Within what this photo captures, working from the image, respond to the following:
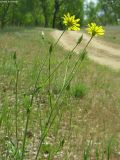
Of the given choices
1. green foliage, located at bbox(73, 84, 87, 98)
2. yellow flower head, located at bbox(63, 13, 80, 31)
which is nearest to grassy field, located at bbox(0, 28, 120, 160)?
green foliage, located at bbox(73, 84, 87, 98)

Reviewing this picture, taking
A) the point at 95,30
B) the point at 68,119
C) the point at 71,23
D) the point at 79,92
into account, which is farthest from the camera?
the point at 79,92

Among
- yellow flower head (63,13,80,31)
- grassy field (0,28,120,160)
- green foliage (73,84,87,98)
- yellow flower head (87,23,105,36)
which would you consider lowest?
green foliage (73,84,87,98)

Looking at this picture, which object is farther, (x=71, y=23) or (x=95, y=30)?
(x=71, y=23)

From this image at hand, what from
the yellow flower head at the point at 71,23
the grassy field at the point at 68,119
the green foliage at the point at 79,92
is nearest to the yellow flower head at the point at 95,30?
the yellow flower head at the point at 71,23

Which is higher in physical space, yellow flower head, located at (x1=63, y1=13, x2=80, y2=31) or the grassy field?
yellow flower head, located at (x1=63, y1=13, x2=80, y2=31)

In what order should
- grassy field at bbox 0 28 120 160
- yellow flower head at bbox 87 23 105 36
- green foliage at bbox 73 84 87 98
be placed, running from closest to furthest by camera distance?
yellow flower head at bbox 87 23 105 36 < grassy field at bbox 0 28 120 160 < green foliage at bbox 73 84 87 98

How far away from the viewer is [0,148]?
5.01 m

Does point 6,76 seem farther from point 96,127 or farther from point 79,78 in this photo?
point 96,127

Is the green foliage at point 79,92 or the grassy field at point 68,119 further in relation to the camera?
the green foliage at point 79,92

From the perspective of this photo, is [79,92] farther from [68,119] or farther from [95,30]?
[95,30]

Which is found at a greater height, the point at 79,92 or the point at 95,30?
the point at 95,30

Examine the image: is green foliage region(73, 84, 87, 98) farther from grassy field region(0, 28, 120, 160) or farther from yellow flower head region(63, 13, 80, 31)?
yellow flower head region(63, 13, 80, 31)

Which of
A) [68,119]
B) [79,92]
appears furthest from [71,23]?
[79,92]

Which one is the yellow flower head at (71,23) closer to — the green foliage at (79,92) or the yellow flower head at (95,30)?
the yellow flower head at (95,30)
